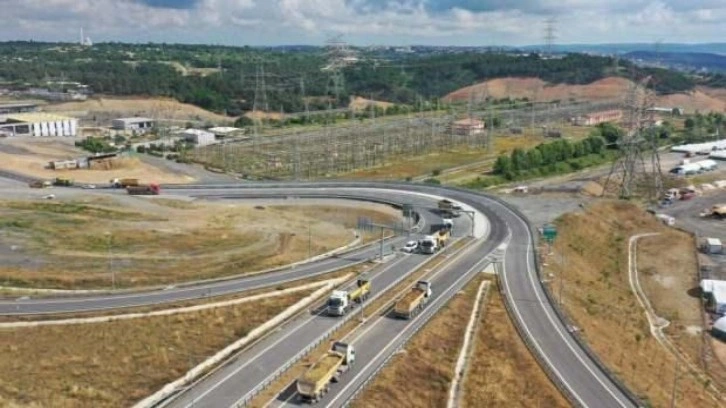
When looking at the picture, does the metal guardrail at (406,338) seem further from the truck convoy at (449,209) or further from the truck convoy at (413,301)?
the truck convoy at (449,209)

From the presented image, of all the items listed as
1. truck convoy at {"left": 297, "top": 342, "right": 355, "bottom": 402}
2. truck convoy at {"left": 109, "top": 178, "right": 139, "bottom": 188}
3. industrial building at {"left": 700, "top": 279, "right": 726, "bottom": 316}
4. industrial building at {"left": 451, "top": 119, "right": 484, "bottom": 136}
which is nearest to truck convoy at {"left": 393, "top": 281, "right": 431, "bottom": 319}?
truck convoy at {"left": 297, "top": 342, "right": 355, "bottom": 402}

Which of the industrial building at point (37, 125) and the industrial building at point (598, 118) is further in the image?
the industrial building at point (598, 118)

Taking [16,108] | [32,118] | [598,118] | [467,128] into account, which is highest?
[16,108]

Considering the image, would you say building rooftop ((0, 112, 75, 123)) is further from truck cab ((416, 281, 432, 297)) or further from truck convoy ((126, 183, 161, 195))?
truck cab ((416, 281, 432, 297))

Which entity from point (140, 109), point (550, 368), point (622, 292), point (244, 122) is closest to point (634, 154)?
point (622, 292)

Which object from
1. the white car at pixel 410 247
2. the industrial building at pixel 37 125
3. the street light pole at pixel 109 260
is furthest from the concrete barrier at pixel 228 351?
the industrial building at pixel 37 125

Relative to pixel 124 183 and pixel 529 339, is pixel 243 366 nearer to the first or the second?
pixel 529 339
